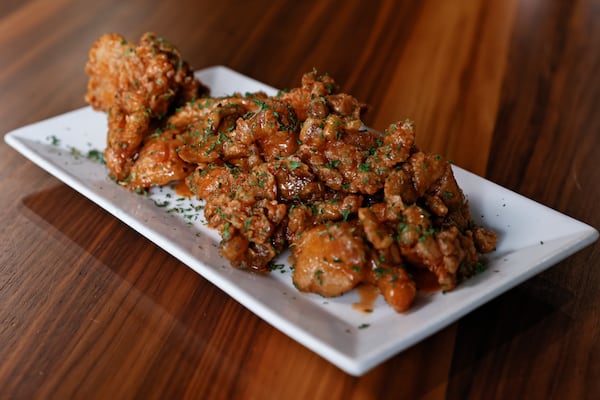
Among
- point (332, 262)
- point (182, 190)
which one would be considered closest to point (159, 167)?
point (182, 190)

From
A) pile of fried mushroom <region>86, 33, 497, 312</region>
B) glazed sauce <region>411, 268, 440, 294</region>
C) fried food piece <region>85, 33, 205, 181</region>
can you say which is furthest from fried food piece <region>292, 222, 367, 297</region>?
fried food piece <region>85, 33, 205, 181</region>

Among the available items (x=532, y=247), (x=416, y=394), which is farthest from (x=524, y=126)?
(x=416, y=394)

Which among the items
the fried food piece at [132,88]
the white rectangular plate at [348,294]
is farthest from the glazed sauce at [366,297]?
the fried food piece at [132,88]

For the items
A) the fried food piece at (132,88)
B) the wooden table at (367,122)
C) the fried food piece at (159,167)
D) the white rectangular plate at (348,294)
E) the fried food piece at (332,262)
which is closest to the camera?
the white rectangular plate at (348,294)

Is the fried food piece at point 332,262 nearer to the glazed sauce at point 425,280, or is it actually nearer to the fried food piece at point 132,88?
the glazed sauce at point 425,280

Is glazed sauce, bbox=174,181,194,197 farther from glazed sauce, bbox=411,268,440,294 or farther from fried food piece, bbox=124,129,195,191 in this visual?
glazed sauce, bbox=411,268,440,294

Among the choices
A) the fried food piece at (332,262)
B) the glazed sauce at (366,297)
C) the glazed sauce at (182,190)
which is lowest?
the glazed sauce at (182,190)
